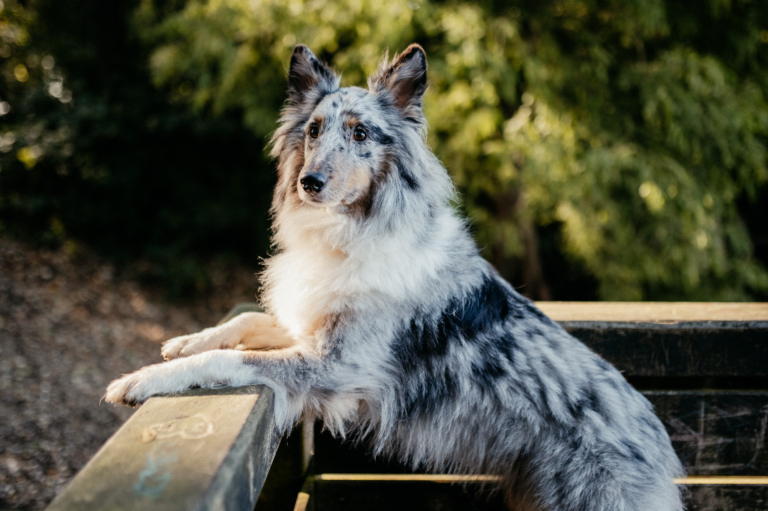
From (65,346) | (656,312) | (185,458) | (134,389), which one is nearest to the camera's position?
(185,458)

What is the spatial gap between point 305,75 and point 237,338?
1263 mm

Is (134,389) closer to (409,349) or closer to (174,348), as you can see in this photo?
(174,348)

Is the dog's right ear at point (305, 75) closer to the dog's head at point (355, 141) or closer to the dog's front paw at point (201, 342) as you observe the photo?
the dog's head at point (355, 141)

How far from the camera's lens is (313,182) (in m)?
1.95

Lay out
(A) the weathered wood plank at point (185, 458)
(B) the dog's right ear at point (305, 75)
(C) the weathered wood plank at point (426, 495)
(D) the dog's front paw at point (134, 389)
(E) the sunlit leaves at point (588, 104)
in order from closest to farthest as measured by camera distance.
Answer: (A) the weathered wood plank at point (185, 458)
(D) the dog's front paw at point (134, 389)
(C) the weathered wood plank at point (426, 495)
(B) the dog's right ear at point (305, 75)
(E) the sunlit leaves at point (588, 104)

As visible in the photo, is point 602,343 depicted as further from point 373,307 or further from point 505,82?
point 505,82

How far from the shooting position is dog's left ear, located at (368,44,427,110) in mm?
2162

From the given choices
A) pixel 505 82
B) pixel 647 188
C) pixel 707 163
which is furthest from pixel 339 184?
pixel 707 163

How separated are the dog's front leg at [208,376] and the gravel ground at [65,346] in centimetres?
266

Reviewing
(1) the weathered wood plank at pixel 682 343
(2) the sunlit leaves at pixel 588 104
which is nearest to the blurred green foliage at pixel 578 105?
(2) the sunlit leaves at pixel 588 104

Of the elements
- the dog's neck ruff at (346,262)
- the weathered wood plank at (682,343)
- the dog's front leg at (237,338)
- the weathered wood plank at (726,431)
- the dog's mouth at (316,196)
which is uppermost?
the dog's mouth at (316,196)

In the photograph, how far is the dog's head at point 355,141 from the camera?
2035 mm

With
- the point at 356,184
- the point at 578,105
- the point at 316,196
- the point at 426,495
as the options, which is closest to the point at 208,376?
the point at 316,196

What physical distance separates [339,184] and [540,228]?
672 centimetres
